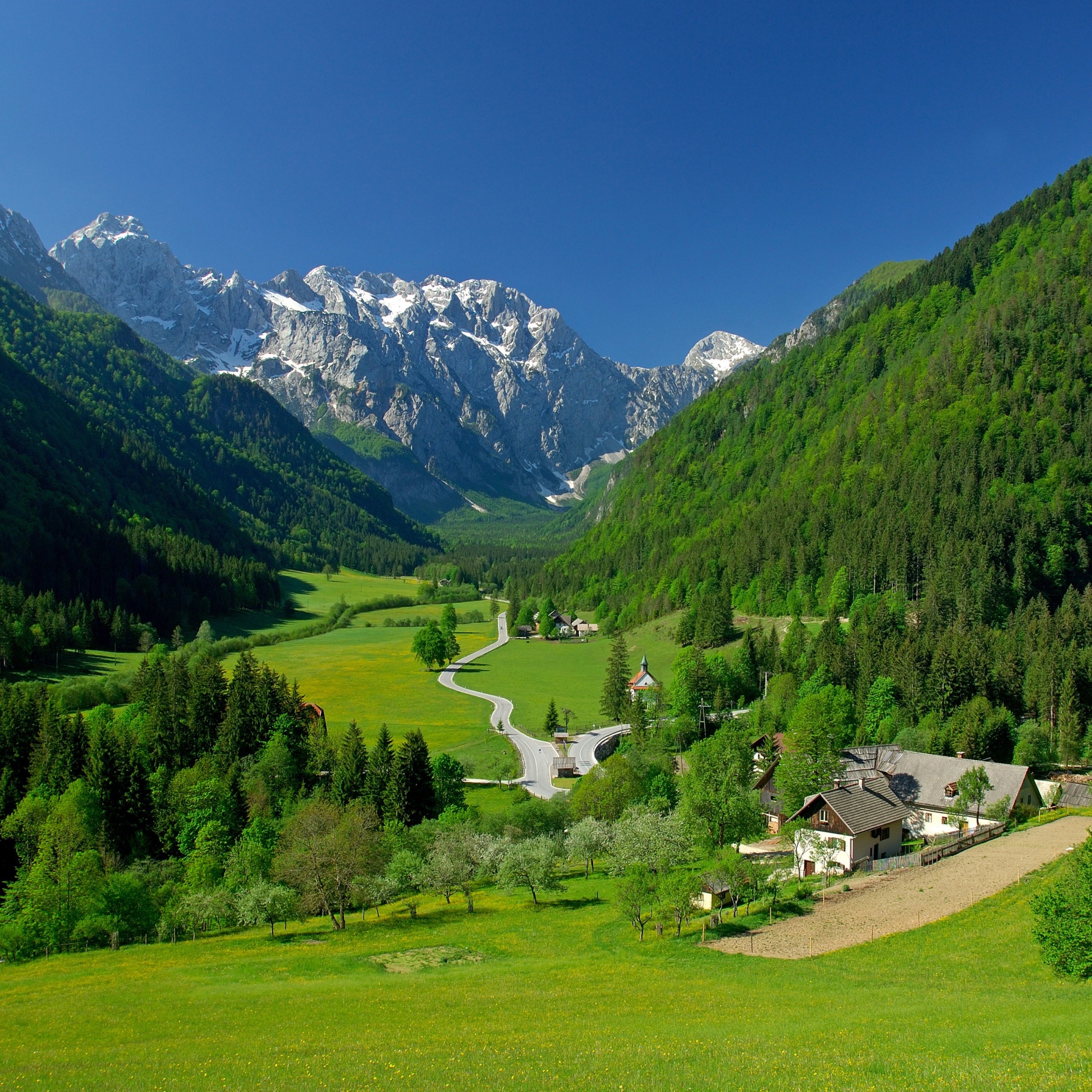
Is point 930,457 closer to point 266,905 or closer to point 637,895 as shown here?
point 637,895

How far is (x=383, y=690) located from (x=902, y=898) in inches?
3463

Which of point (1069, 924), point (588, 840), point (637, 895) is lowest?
point (588, 840)

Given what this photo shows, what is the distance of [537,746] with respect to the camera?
8769cm

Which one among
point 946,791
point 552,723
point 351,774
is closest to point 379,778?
point 351,774

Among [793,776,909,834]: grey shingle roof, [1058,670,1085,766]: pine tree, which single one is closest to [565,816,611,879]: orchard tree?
[793,776,909,834]: grey shingle roof

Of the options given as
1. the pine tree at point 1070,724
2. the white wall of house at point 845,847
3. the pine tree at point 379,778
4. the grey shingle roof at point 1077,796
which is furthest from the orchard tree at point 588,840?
the pine tree at point 1070,724

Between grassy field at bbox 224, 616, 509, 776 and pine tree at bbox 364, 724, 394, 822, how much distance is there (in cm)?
1589

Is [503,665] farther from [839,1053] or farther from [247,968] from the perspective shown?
[839,1053]

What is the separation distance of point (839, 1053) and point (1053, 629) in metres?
85.9

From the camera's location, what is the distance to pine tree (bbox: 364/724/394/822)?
6419 centimetres

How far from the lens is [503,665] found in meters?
137

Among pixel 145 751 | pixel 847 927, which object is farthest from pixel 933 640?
pixel 145 751

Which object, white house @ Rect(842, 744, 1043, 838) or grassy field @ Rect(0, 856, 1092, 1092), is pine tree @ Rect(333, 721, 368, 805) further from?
white house @ Rect(842, 744, 1043, 838)

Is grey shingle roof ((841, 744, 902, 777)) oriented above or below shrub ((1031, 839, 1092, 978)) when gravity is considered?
below
